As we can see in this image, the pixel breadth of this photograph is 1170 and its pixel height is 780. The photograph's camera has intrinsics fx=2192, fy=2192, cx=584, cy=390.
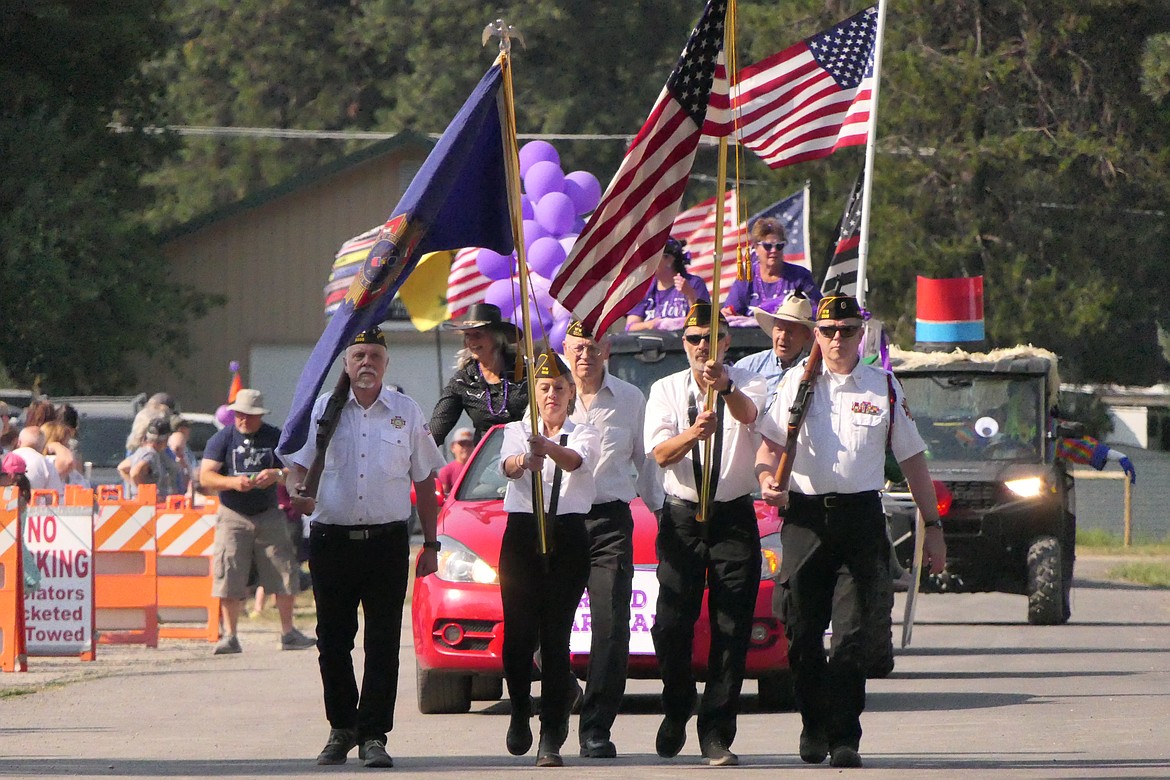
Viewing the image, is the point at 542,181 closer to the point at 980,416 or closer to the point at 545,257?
the point at 545,257

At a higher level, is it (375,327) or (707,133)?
(707,133)

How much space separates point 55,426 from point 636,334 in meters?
4.96

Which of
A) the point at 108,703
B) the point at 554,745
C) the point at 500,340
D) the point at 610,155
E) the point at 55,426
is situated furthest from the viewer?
the point at 610,155

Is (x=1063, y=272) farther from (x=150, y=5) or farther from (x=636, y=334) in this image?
(x=636, y=334)

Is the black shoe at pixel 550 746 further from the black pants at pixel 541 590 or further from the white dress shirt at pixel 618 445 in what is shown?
the white dress shirt at pixel 618 445

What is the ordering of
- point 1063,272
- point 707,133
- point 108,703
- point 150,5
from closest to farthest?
point 707,133
point 108,703
point 150,5
point 1063,272

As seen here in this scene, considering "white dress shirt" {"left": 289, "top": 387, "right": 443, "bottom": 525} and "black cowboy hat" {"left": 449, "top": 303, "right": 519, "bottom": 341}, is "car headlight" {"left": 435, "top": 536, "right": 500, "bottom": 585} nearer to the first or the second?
"black cowboy hat" {"left": 449, "top": 303, "right": 519, "bottom": 341}

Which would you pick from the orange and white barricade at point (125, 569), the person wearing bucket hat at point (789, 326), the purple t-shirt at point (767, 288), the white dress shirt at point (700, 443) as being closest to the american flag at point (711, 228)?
the orange and white barricade at point (125, 569)

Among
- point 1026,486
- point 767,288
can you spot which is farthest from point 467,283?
point 767,288

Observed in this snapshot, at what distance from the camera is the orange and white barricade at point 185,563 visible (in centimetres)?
1752

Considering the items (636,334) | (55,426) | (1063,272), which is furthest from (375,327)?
(1063,272)

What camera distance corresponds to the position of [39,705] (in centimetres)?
1237

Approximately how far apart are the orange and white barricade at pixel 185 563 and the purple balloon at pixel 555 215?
355cm

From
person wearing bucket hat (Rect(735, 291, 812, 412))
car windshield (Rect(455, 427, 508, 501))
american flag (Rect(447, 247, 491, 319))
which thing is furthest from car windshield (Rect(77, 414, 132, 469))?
person wearing bucket hat (Rect(735, 291, 812, 412))
